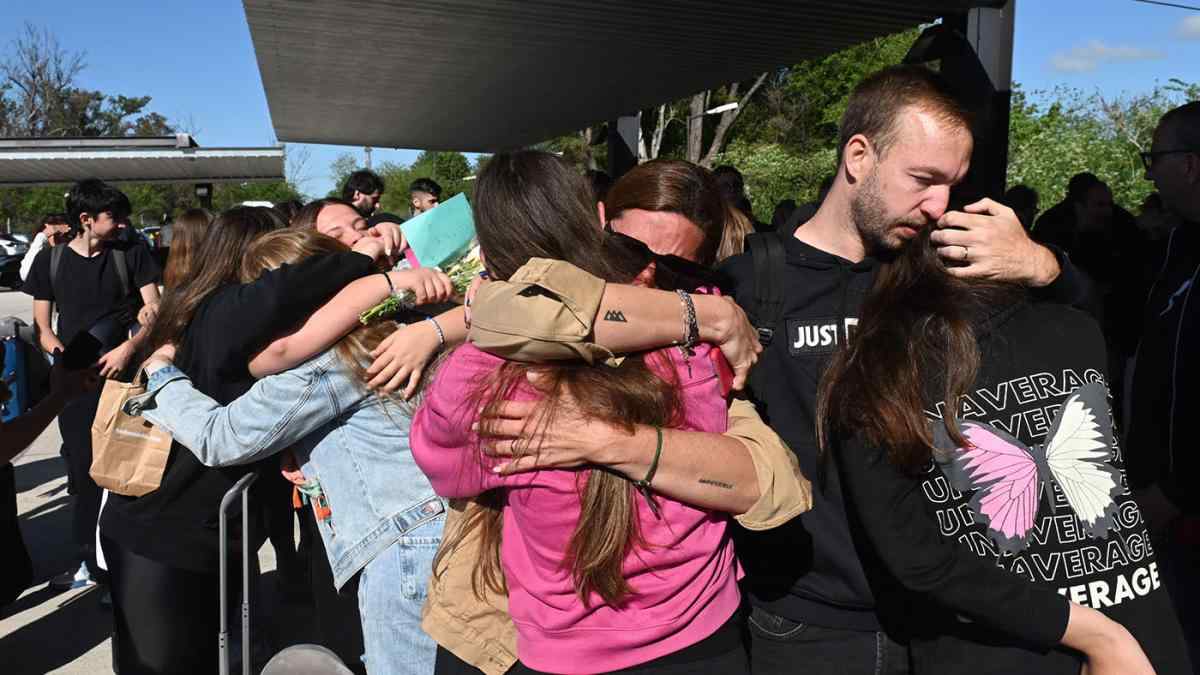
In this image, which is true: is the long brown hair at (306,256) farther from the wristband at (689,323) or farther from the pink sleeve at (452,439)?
the wristband at (689,323)

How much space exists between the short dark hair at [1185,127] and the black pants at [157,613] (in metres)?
3.68

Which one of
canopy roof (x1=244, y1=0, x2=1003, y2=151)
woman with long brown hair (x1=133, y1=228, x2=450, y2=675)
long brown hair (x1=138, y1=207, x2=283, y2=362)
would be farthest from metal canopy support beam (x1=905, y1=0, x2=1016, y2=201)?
woman with long brown hair (x1=133, y1=228, x2=450, y2=675)

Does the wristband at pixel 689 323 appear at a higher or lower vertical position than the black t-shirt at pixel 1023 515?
higher

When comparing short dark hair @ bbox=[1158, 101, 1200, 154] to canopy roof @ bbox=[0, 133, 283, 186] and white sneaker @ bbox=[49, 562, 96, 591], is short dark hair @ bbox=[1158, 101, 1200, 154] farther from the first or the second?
canopy roof @ bbox=[0, 133, 283, 186]

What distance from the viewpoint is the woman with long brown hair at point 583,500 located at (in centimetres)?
163

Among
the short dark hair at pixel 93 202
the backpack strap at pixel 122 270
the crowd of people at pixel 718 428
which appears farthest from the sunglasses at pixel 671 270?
the backpack strap at pixel 122 270

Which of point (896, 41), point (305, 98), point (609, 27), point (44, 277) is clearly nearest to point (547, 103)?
point (305, 98)

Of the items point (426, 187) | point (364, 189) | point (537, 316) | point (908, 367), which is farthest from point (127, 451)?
point (426, 187)

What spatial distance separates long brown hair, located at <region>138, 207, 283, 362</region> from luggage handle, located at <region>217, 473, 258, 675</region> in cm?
53

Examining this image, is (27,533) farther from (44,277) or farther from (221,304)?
(221,304)

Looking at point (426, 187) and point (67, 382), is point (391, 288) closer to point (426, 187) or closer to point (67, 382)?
point (67, 382)

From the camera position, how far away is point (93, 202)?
20.9 feet

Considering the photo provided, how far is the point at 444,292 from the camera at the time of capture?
8.09ft

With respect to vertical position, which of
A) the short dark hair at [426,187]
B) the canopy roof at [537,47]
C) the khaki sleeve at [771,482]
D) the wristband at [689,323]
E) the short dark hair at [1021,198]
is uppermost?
the canopy roof at [537,47]
